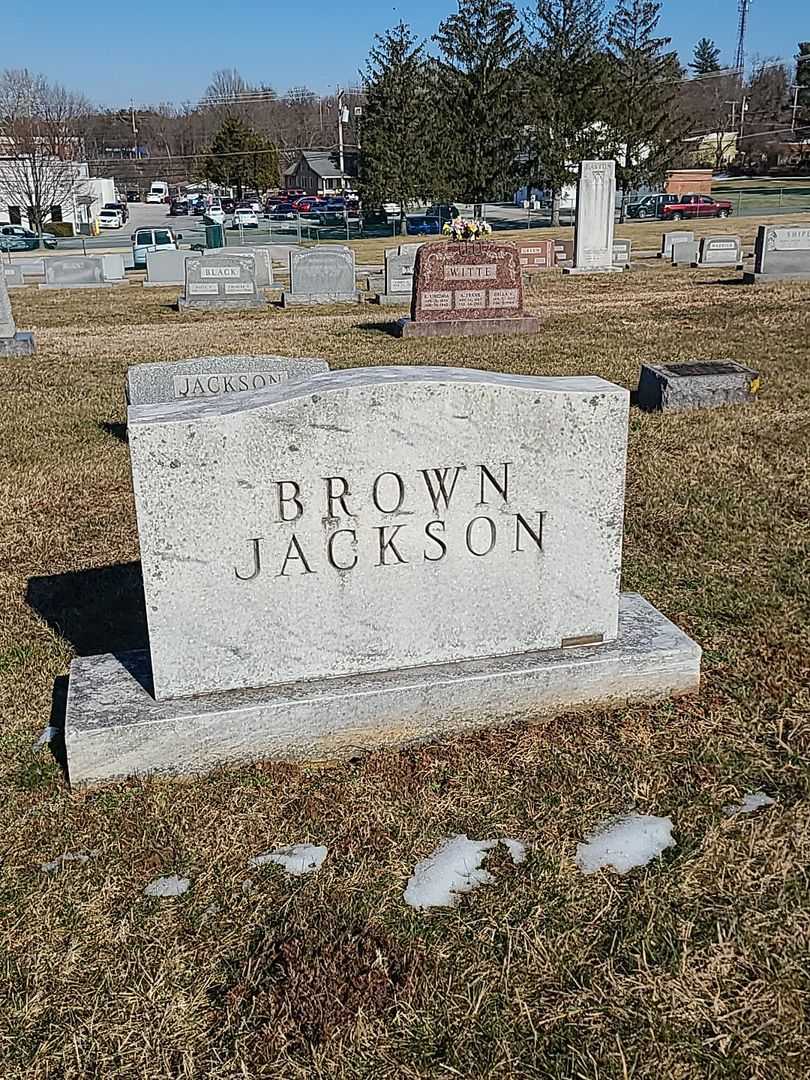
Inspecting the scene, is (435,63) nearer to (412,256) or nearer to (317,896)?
(412,256)

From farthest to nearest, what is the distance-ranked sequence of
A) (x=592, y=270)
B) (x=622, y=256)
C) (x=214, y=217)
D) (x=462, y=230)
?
(x=214, y=217) → (x=622, y=256) → (x=592, y=270) → (x=462, y=230)

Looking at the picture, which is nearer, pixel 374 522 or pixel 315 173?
pixel 374 522

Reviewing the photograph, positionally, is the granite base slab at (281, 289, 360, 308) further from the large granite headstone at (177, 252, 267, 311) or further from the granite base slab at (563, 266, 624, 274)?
the granite base slab at (563, 266, 624, 274)

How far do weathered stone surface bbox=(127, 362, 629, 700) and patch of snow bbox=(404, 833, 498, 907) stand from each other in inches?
31.4

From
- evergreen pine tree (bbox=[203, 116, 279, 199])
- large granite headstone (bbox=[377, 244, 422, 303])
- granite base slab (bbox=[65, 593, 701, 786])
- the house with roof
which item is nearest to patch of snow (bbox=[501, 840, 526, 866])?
granite base slab (bbox=[65, 593, 701, 786])

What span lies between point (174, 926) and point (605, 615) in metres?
1.85

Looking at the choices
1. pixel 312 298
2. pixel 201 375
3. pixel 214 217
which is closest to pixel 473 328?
pixel 312 298

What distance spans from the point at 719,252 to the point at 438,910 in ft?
77.2

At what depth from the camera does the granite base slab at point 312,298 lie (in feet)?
60.4

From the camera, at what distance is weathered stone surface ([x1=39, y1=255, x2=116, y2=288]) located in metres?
24.8

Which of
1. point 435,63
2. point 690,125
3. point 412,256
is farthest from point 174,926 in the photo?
point 690,125

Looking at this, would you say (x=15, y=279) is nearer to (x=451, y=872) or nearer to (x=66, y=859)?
(x=66, y=859)

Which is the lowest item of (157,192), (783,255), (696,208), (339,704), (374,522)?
(339,704)

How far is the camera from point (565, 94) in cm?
4341
